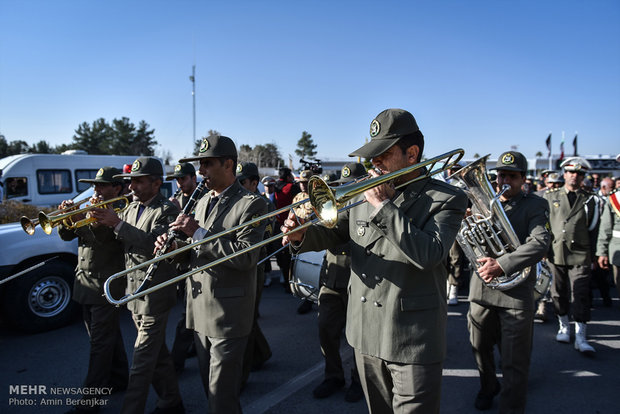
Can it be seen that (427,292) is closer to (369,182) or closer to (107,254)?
(369,182)

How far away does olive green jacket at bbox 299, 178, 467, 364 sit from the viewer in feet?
6.40

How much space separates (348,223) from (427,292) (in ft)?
2.18

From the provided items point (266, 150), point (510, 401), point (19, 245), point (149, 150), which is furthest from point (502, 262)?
point (149, 150)

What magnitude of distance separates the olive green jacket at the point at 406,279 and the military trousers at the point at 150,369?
175 centimetres

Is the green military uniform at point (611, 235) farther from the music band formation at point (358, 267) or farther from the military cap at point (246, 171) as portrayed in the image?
the military cap at point (246, 171)

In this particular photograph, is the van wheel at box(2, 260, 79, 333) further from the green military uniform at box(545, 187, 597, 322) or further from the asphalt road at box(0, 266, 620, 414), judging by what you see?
the green military uniform at box(545, 187, 597, 322)

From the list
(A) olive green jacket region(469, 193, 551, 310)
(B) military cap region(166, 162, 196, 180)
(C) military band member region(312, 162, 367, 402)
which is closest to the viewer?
(A) olive green jacket region(469, 193, 551, 310)

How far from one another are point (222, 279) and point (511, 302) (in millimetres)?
2307

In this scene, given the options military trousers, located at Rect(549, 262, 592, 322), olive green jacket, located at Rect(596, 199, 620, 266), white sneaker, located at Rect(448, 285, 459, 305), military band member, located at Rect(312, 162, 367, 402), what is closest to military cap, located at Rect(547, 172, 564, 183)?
olive green jacket, located at Rect(596, 199, 620, 266)

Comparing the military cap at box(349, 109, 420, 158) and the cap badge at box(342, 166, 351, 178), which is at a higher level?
Result: the military cap at box(349, 109, 420, 158)

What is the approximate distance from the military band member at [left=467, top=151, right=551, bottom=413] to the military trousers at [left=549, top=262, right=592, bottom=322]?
2.02 metres

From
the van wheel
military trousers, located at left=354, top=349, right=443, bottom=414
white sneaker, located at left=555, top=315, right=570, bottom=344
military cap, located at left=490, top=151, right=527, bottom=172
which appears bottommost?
white sneaker, located at left=555, top=315, right=570, bottom=344

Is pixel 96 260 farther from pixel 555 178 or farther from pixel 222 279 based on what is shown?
pixel 555 178

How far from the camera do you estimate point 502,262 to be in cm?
312
